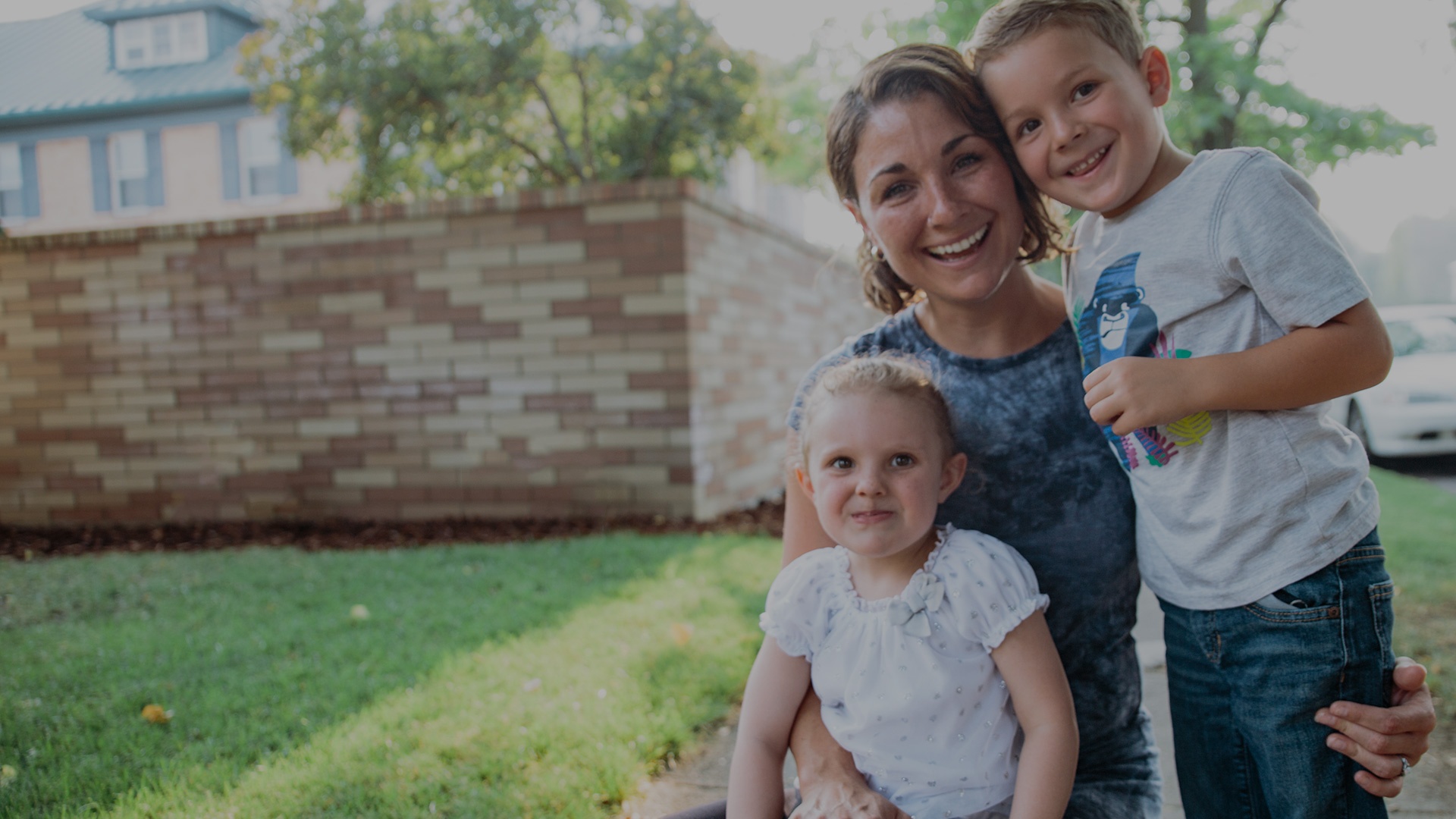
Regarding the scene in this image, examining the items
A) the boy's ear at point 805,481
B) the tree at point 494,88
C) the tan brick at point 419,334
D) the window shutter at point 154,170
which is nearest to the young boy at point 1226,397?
the boy's ear at point 805,481

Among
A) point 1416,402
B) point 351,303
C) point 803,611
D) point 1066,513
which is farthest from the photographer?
point 1416,402

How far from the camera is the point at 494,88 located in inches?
307

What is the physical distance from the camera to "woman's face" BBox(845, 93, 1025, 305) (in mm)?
1582

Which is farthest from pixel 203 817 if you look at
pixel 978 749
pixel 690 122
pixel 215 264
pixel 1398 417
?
pixel 1398 417

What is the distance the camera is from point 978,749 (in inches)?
55.0

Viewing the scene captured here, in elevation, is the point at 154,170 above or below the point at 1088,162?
above

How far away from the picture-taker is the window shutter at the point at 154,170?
5.21 meters

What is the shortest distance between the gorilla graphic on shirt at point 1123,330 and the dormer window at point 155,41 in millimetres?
4190

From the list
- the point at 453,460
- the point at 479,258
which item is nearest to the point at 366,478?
the point at 453,460

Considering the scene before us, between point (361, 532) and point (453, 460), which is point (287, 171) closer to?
point (453, 460)

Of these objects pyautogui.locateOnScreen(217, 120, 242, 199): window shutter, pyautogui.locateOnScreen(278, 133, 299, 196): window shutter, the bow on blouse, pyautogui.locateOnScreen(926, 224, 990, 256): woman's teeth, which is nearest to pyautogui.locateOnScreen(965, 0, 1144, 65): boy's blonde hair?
pyautogui.locateOnScreen(926, 224, 990, 256): woman's teeth

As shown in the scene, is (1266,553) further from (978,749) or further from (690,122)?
(690,122)

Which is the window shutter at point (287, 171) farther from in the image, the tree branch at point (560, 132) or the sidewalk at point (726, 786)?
the sidewalk at point (726, 786)

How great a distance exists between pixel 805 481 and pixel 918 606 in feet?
1.00
